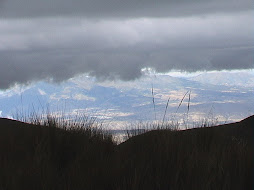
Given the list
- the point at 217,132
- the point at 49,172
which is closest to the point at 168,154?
the point at 49,172

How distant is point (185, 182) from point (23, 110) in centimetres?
347

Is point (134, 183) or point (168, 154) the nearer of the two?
point (134, 183)

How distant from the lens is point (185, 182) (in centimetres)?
389

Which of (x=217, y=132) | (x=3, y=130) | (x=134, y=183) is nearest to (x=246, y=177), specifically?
(x=134, y=183)

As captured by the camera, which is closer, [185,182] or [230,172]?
[185,182]

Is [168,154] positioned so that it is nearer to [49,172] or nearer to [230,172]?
[230,172]

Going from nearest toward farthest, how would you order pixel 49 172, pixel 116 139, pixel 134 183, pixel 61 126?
1. pixel 134 183
2. pixel 49 172
3. pixel 61 126
4. pixel 116 139

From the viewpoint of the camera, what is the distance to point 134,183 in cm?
371

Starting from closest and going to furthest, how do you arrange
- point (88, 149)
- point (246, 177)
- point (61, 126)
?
point (246, 177), point (88, 149), point (61, 126)

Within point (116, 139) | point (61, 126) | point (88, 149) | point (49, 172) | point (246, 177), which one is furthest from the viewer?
point (116, 139)

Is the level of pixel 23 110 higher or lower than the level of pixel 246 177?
higher

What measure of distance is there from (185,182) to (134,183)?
46 cm

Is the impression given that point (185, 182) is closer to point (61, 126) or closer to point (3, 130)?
point (61, 126)

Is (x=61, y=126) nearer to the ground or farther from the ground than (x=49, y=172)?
farther from the ground
